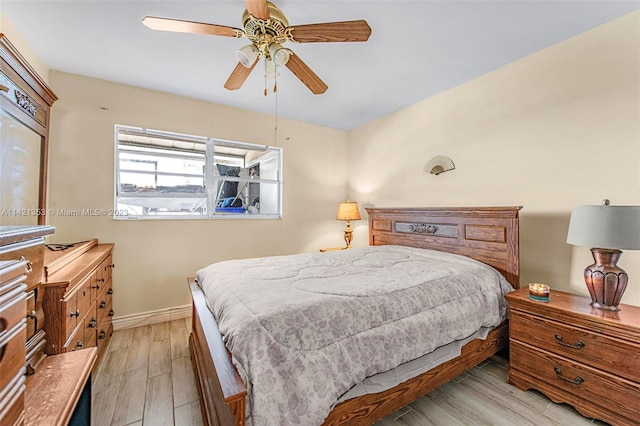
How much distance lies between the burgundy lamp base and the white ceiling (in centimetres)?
169

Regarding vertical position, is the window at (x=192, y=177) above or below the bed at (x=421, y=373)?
above

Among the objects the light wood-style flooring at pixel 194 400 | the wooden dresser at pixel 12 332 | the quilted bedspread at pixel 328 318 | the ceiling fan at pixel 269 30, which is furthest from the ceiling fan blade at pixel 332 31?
the light wood-style flooring at pixel 194 400

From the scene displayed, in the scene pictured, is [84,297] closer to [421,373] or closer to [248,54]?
[248,54]

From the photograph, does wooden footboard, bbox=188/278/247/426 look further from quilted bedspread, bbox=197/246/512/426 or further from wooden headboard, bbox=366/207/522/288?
wooden headboard, bbox=366/207/522/288

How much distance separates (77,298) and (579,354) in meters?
3.06

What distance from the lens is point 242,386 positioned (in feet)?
3.28

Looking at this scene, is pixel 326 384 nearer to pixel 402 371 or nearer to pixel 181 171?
pixel 402 371

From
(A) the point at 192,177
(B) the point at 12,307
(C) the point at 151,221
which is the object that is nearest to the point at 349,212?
(A) the point at 192,177

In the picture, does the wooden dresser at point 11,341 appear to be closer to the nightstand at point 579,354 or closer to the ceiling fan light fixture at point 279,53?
the ceiling fan light fixture at point 279,53

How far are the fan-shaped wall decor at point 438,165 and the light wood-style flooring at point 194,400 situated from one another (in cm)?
189

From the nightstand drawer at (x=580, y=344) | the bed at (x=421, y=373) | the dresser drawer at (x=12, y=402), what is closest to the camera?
the dresser drawer at (x=12, y=402)

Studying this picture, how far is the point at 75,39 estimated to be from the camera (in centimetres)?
210

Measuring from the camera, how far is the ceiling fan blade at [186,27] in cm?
150

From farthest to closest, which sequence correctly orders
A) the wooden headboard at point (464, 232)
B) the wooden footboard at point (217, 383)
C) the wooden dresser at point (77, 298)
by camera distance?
the wooden headboard at point (464, 232) → the wooden dresser at point (77, 298) → the wooden footboard at point (217, 383)
